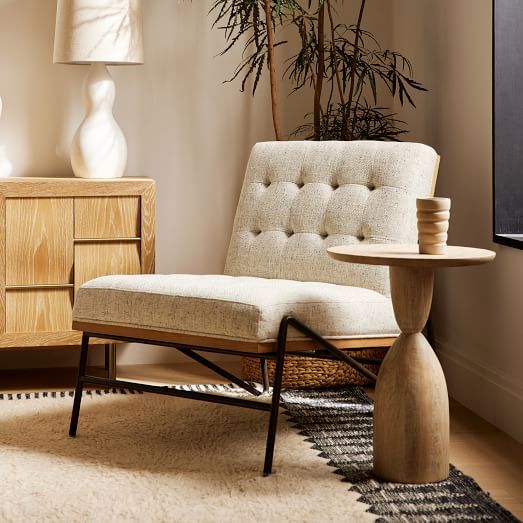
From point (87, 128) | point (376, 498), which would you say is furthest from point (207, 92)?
point (376, 498)

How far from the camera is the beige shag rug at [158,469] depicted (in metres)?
2.13

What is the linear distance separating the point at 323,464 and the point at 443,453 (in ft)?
1.08

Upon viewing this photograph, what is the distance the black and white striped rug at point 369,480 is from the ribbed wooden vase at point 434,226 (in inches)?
22.8

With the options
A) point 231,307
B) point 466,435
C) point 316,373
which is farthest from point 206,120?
point 466,435

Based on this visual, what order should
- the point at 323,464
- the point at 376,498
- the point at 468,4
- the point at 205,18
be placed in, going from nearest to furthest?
1. the point at 376,498
2. the point at 323,464
3. the point at 468,4
4. the point at 205,18

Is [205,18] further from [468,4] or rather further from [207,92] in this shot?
[468,4]

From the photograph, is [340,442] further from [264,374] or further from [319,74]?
[319,74]

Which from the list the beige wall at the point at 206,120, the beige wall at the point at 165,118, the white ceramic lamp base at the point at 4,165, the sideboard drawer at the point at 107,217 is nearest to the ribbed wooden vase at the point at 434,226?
the beige wall at the point at 206,120

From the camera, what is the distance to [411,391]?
89.7 inches

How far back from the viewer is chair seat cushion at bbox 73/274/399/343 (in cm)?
239

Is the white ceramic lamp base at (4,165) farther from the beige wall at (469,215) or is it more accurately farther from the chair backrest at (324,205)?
the beige wall at (469,215)

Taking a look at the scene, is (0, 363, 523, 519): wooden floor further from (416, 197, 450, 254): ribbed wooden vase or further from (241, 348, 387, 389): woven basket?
(416, 197, 450, 254): ribbed wooden vase

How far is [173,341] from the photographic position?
8.36 feet

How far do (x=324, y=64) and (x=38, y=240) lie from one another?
4.46 feet
